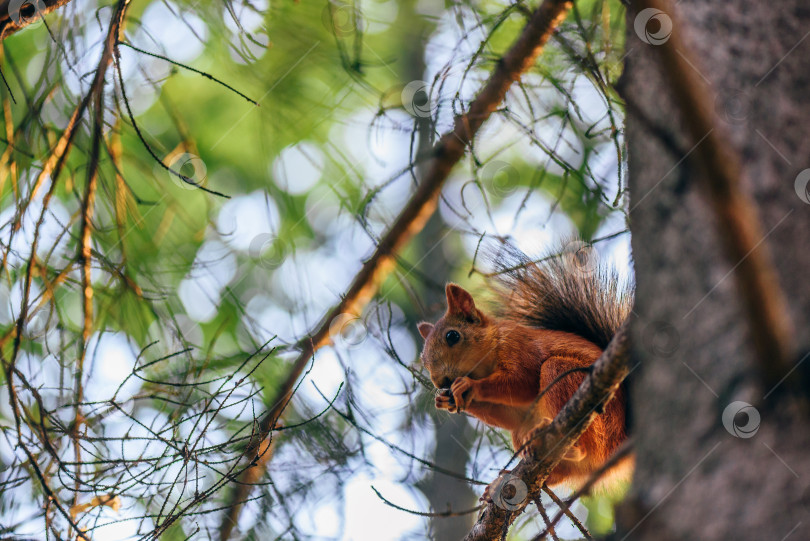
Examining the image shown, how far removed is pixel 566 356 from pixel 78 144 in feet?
4.67

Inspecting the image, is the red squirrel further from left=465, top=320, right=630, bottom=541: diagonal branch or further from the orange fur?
left=465, top=320, right=630, bottom=541: diagonal branch

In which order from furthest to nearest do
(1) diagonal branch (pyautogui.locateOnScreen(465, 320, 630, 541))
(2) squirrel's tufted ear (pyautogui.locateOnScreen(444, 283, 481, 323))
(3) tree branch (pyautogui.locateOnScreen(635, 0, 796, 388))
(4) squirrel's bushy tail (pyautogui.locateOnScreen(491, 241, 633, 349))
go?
(2) squirrel's tufted ear (pyautogui.locateOnScreen(444, 283, 481, 323)), (4) squirrel's bushy tail (pyautogui.locateOnScreen(491, 241, 633, 349)), (1) diagonal branch (pyautogui.locateOnScreen(465, 320, 630, 541)), (3) tree branch (pyautogui.locateOnScreen(635, 0, 796, 388))

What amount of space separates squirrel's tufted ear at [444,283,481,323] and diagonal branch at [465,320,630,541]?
88 cm

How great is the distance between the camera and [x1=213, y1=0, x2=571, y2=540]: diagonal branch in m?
1.70

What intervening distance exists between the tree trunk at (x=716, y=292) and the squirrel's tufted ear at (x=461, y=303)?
1.36 metres

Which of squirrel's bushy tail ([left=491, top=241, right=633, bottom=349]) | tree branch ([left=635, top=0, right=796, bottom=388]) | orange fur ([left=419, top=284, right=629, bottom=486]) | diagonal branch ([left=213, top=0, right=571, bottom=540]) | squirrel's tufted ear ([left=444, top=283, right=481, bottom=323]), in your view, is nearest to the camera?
tree branch ([left=635, top=0, right=796, bottom=388])

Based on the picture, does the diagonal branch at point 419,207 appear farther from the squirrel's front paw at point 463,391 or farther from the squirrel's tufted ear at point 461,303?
the squirrel's front paw at point 463,391

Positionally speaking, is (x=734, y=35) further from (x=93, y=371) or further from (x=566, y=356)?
(x=93, y=371)

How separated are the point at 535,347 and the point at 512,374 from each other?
0.12 meters

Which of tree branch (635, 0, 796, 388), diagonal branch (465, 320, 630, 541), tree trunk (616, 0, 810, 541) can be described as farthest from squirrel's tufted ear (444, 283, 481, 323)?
tree branch (635, 0, 796, 388)

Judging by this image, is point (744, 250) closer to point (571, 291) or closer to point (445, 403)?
point (445, 403)

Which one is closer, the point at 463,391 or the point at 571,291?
the point at 463,391

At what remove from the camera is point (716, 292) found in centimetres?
70

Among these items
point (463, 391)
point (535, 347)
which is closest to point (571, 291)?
point (535, 347)
